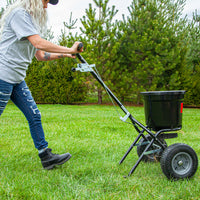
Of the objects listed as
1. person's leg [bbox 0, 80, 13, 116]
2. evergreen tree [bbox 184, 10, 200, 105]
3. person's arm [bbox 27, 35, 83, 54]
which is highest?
person's arm [bbox 27, 35, 83, 54]

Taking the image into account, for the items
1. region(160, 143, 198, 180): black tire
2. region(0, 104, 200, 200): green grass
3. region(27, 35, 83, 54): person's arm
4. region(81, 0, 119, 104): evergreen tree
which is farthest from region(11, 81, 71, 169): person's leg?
region(81, 0, 119, 104): evergreen tree

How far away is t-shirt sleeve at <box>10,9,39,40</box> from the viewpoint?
196 centimetres

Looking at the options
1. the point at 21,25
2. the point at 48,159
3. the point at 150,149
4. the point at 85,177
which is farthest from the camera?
the point at 150,149

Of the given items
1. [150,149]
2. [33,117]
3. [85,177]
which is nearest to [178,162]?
[150,149]

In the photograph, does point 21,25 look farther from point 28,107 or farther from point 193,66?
point 193,66

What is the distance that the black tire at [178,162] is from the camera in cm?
218

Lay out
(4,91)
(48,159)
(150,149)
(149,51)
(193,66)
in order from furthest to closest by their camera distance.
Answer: (193,66) → (149,51) → (150,149) → (48,159) → (4,91)

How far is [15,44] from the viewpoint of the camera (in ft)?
6.77

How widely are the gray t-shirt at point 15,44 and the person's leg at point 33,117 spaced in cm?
17

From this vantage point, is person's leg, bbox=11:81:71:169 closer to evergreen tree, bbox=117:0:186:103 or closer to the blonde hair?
the blonde hair

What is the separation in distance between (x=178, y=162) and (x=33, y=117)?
142 cm

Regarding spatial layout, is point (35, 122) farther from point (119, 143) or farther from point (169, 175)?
point (119, 143)

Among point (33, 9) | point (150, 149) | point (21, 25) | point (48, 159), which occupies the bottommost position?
point (150, 149)

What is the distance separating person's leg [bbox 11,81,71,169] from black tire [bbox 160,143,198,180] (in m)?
1.02
